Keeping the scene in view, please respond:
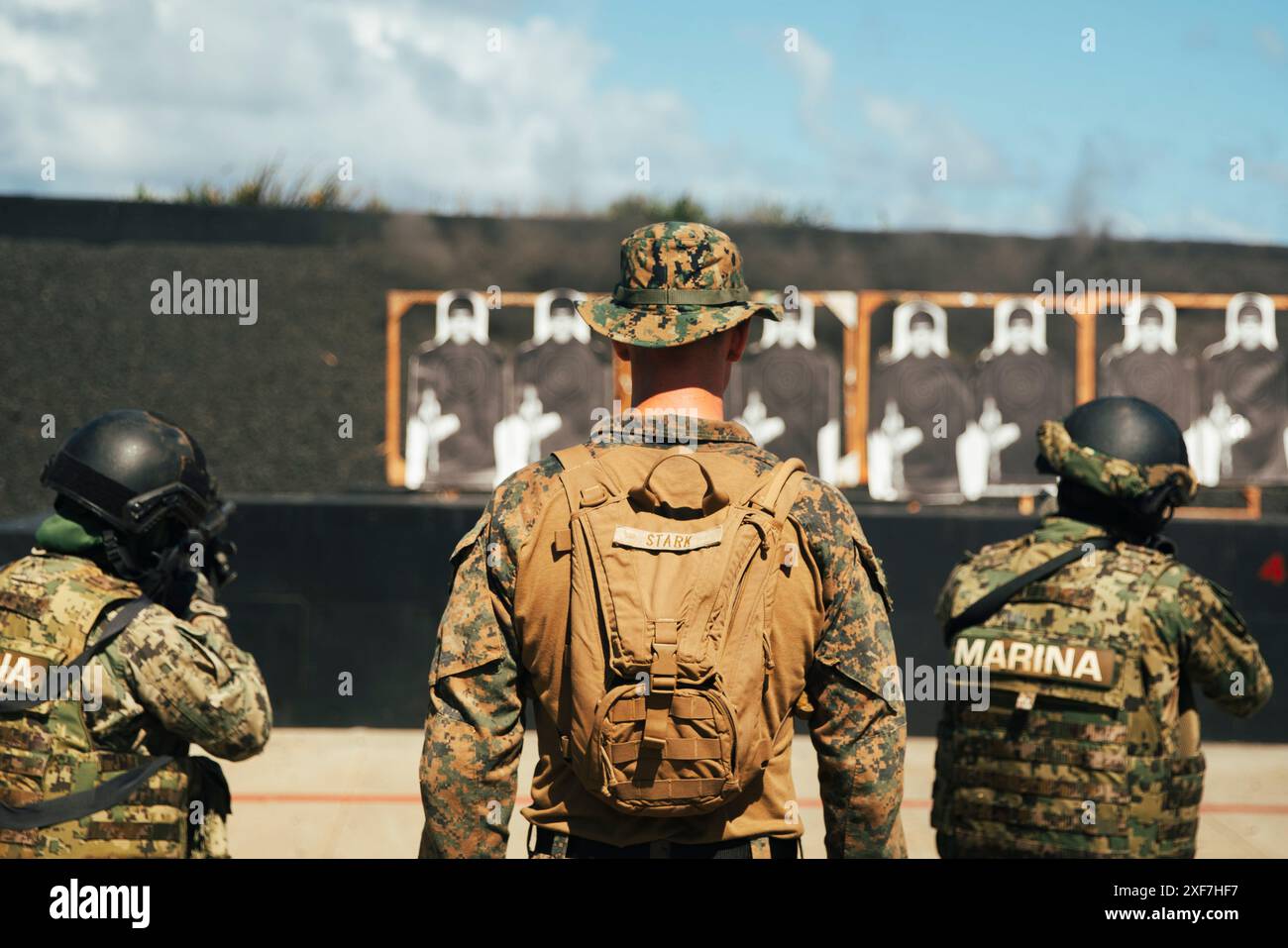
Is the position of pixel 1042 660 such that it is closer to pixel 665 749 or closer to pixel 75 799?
pixel 665 749

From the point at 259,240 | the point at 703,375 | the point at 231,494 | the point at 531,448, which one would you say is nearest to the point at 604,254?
the point at 531,448

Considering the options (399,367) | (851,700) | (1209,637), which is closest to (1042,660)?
(1209,637)

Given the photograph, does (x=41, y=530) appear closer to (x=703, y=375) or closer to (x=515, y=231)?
(x=703, y=375)

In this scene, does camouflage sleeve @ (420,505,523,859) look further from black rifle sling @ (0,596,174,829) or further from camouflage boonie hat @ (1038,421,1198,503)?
camouflage boonie hat @ (1038,421,1198,503)

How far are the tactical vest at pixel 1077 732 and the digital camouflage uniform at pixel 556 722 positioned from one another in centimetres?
140

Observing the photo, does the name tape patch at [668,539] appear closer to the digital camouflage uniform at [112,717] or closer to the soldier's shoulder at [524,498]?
the soldier's shoulder at [524,498]

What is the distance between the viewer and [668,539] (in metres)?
2.37

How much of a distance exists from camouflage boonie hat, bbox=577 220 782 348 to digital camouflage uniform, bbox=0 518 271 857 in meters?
1.40

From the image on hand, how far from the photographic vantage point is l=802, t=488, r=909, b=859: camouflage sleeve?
2496mm

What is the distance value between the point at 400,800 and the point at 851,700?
4.87m

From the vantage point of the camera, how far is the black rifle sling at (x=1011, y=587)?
388 centimetres

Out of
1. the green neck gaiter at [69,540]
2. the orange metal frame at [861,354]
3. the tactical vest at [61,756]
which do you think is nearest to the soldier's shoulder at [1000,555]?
the tactical vest at [61,756]

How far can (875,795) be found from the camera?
2.49 m

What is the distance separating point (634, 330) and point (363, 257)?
7084 mm
